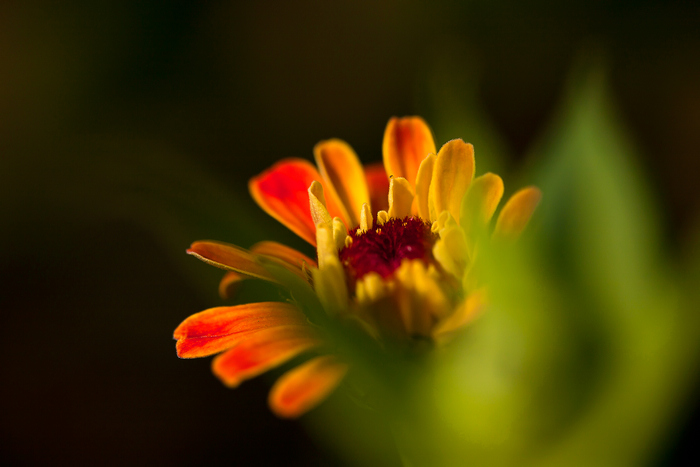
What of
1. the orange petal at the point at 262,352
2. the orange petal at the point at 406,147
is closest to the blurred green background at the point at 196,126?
the orange petal at the point at 406,147

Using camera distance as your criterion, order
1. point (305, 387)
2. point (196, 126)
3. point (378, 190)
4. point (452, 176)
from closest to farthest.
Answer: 1. point (305, 387)
2. point (452, 176)
3. point (378, 190)
4. point (196, 126)

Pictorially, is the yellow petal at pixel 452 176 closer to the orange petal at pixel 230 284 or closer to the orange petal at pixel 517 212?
the orange petal at pixel 517 212

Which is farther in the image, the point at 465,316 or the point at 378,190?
the point at 378,190

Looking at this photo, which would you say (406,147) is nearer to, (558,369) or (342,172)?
(342,172)

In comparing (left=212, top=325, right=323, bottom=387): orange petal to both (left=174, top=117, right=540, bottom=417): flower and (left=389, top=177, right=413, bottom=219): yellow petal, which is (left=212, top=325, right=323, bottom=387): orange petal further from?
(left=389, top=177, right=413, bottom=219): yellow petal

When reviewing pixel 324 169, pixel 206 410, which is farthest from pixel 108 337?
pixel 324 169

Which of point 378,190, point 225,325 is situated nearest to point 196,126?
point 378,190

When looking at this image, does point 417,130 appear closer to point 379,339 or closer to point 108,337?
point 379,339

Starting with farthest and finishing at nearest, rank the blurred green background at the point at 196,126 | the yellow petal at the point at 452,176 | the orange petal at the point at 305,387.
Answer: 1. the blurred green background at the point at 196,126
2. the yellow petal at the point at 452,176
3. the orange petal at the point at 305,387
